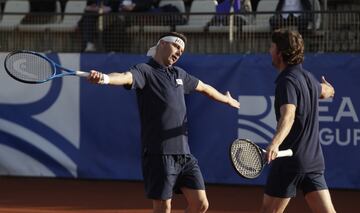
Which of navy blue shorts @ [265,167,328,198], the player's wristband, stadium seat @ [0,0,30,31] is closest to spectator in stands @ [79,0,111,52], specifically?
stadium seat @ [0,0,30,31]

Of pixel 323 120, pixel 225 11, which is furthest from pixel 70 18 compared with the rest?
pixel 323 120

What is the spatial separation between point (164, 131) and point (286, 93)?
3.88 ft

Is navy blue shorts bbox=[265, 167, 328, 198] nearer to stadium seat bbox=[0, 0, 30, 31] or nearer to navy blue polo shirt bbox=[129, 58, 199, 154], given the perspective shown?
navy blue polo shirt bbox=[129, 58, 199, 154]

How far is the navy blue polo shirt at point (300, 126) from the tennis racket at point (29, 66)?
6.44 feet

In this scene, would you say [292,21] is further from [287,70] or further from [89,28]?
[287,70]

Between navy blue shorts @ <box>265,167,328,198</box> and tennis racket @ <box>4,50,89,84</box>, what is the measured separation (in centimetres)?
204

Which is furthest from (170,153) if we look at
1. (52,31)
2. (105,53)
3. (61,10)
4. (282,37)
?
(61,10)

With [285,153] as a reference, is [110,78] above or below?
above

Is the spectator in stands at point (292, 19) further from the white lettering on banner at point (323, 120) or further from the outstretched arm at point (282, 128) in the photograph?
the outstretched arm at point (282, 128)

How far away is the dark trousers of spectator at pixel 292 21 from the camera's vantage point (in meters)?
11.0

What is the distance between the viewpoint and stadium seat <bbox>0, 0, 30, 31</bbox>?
40.1 ft

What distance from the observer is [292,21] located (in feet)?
36.3

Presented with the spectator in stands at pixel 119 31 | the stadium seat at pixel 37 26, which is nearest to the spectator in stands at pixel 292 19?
the spectator in stands at pixel 119 31

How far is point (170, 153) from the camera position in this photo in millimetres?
6547
